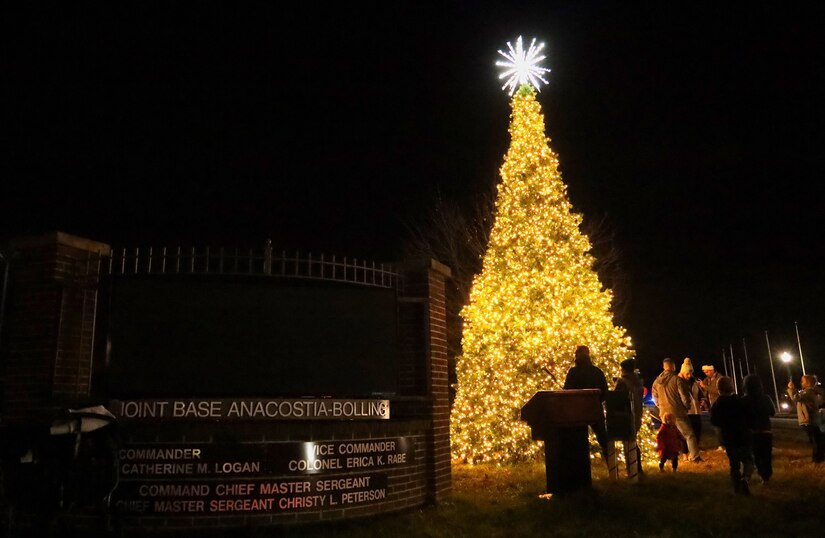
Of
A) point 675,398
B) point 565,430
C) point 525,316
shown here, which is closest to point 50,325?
point 565,430

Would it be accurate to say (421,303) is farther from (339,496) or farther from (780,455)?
(780,455)

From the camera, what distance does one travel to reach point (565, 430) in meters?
8.20

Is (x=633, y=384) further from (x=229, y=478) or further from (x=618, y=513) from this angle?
(x=229, y=478)

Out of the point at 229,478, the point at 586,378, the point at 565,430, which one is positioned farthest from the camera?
the point at 586,378

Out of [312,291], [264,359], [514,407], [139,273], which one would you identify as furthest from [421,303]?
[514,407]

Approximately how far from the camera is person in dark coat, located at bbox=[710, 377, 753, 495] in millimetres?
8320

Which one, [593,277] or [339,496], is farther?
[593,277]

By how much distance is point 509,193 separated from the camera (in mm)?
14133

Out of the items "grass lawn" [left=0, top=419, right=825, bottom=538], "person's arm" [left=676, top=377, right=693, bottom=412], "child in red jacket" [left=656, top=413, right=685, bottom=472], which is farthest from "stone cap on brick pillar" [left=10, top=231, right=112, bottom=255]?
"person's arm" [left=676, top=377, right=693, bottom=412]

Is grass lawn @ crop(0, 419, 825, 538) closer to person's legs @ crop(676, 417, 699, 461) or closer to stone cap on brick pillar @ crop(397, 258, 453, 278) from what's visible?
person's legs @ crop(676, 417, 699, 461)

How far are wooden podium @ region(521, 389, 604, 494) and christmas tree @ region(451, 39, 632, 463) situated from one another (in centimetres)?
452

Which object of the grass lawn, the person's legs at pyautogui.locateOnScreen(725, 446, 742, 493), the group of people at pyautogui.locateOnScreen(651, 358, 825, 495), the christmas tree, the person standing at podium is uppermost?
the christmas tree

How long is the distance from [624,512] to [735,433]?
2069mm

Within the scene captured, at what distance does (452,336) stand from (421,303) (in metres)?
16.8
